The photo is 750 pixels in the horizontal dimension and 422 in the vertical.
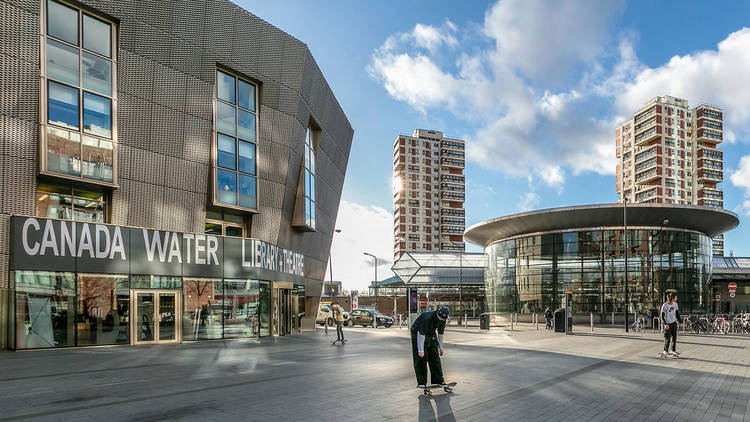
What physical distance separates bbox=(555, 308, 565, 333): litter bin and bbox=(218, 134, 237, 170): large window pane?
65.7ft

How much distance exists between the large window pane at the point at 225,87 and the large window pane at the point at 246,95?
0.42m

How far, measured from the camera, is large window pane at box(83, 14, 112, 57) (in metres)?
19.6

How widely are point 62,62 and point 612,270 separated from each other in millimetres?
40620

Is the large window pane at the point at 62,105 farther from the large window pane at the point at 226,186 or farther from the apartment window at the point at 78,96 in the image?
the large window pane at the point at 226,186

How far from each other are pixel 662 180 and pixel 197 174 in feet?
339

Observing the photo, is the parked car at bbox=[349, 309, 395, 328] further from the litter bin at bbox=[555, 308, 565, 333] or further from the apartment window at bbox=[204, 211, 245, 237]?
the apartment window at bbox=[204, 211, 245, 237]

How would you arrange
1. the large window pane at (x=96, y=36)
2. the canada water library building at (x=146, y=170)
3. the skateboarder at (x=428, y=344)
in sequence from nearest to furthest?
the skateboarder at (x=428, y=344) → the canada water library building at (x=146, y=170) → the large window pane at (x=96, y=36)

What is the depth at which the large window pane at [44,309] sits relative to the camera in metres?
17.4

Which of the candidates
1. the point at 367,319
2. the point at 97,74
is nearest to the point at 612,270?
the point at 367,319

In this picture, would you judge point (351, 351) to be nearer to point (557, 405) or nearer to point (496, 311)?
point (557, 405)

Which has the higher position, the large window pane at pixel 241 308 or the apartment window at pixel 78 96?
the apartment window at pixel 78 96

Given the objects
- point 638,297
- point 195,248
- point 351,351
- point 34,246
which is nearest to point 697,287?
point 638,297

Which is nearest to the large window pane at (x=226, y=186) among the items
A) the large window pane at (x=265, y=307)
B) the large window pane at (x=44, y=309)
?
→ the large window pane at (x=265, y=307)

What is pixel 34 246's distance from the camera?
1770 cm
